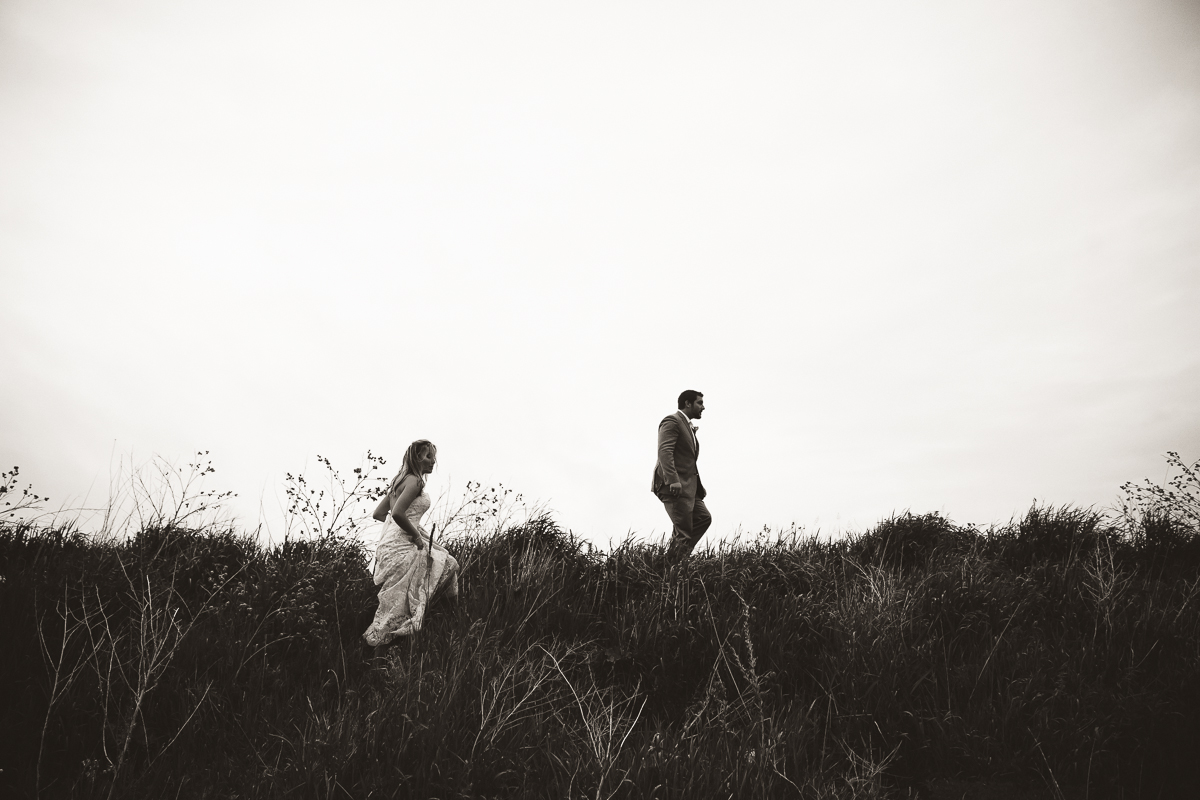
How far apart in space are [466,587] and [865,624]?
3.64 meters

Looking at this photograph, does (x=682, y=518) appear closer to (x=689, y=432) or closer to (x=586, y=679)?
(x=689, y=432)

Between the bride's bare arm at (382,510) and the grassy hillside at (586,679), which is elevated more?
the bride's bare arm at (382,510)

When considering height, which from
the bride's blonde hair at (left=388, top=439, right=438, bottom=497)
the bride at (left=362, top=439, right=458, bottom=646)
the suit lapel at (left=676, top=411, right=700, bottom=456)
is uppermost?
the suit lapel at (left=676, top=411, right=700, bottom=456)

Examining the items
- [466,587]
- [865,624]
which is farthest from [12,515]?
[865,624]

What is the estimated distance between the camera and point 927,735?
4.18 m

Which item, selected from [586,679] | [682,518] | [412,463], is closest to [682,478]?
[682,518]

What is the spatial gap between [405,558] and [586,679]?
1826 millimetres

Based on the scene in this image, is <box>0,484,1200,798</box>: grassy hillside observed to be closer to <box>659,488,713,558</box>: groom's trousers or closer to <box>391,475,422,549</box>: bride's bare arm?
<box>659,488,713,558</box>: groom's trousers

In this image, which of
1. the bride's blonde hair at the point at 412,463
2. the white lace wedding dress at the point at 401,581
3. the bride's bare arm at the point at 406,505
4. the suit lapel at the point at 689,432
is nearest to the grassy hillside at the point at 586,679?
the white lace wedding dress at the point at 401,581

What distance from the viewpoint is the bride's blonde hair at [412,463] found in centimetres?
519

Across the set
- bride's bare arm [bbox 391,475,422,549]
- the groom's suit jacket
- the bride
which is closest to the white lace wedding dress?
the bride

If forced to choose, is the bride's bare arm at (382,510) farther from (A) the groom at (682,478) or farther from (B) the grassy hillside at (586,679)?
(A) the groom at (682,478)

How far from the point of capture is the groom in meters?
7.07

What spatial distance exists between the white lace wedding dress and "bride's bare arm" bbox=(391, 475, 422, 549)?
11cm
